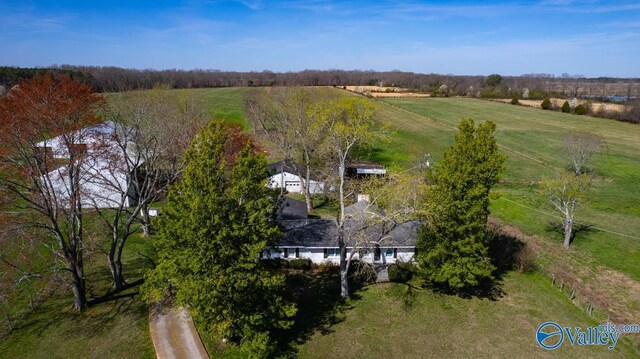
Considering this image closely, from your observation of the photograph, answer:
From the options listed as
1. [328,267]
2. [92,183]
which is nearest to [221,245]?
[328,267]

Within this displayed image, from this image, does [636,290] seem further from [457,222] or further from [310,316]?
[310,316]

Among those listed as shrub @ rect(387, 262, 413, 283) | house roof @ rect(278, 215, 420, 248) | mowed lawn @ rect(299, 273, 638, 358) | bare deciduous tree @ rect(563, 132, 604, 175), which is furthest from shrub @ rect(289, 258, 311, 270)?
bare deciduous tree @ rect(563, 132, 604, 175)

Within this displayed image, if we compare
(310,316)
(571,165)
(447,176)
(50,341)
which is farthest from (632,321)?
(571,165)

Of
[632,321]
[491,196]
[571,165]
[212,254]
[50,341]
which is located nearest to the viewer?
[212,254]

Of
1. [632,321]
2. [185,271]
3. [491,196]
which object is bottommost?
[632,321]

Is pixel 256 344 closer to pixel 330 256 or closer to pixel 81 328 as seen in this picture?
pixel 81 328

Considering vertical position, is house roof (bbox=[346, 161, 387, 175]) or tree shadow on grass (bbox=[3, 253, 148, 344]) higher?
house roof (bbox=[346, 161, 387, 175])

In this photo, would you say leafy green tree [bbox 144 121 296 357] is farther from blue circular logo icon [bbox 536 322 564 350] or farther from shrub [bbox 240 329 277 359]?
blue circular logo icon [bbox 536 322 564 350]
